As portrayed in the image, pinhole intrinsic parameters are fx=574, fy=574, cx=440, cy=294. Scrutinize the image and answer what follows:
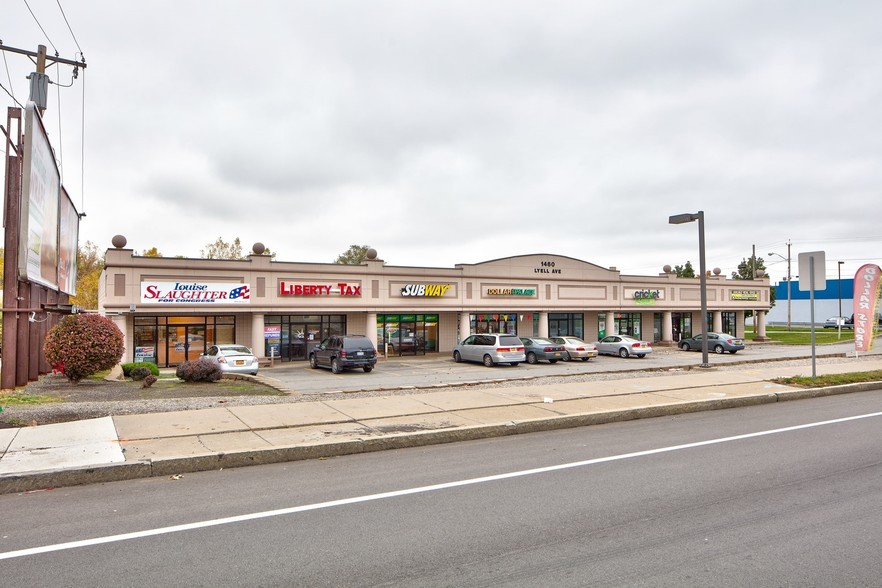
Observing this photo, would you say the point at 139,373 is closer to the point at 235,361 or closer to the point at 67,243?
the point at 235,361

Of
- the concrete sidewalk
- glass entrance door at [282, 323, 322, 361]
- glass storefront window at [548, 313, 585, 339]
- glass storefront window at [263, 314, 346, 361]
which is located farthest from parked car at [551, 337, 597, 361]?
the concrete sidewalk

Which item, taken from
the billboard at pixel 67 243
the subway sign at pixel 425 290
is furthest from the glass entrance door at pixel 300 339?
the billboard at pixel 67 243

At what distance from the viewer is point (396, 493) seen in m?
6.19

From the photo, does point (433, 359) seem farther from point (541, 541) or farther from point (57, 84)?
point (541, 541)

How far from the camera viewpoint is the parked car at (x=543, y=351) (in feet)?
96.5

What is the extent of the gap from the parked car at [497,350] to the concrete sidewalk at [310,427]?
13.1 metres

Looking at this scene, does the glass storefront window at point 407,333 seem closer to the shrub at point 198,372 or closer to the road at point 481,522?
the shrub at point 198,372

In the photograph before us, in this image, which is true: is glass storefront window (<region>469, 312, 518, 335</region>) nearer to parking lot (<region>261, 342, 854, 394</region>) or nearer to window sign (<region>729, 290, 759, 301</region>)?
parking lot (<region>261, 342, 854, 394</region>)

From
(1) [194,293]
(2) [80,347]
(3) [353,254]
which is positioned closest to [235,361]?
(2) [80,347]

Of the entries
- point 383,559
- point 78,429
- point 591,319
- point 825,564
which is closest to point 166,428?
point 78,429

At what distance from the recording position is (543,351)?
97.1 ft

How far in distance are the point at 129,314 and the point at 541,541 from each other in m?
27.5

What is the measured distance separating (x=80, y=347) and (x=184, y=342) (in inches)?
589

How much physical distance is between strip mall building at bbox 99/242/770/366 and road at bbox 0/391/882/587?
23.2m
